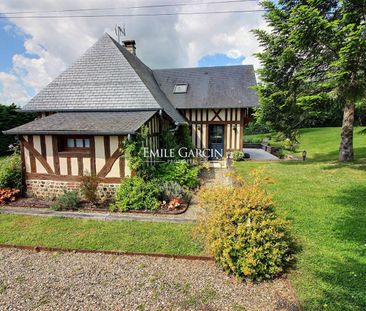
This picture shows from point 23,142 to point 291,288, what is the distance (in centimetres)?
780

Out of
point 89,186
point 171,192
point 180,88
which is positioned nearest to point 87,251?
point 89,186

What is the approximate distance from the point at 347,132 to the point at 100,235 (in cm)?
963

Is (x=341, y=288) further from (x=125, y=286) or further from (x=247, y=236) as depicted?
(x=125, y=286)

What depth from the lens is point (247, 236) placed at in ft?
11.1

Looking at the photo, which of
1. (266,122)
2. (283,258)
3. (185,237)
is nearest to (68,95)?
(185,237)

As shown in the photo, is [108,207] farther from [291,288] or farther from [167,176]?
[291,288]

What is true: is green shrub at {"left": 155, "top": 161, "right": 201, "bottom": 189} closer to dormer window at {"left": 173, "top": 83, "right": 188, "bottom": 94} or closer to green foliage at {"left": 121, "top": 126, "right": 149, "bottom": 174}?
green foliage at {"left": 121, "top": 126, "right": 149, "bottom": 174}

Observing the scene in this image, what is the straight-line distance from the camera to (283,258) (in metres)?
3.39

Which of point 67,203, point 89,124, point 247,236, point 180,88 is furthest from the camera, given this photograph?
point 180,88

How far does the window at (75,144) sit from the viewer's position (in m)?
6.67

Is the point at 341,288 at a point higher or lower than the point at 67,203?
lower

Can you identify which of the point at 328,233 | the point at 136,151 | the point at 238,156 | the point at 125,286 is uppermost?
the point at 136,151

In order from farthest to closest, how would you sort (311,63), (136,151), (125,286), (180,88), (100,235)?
(180,88) < (311,63) < (136,151) < (100,235) < (125,286)

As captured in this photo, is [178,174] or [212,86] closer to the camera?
[178,174]
